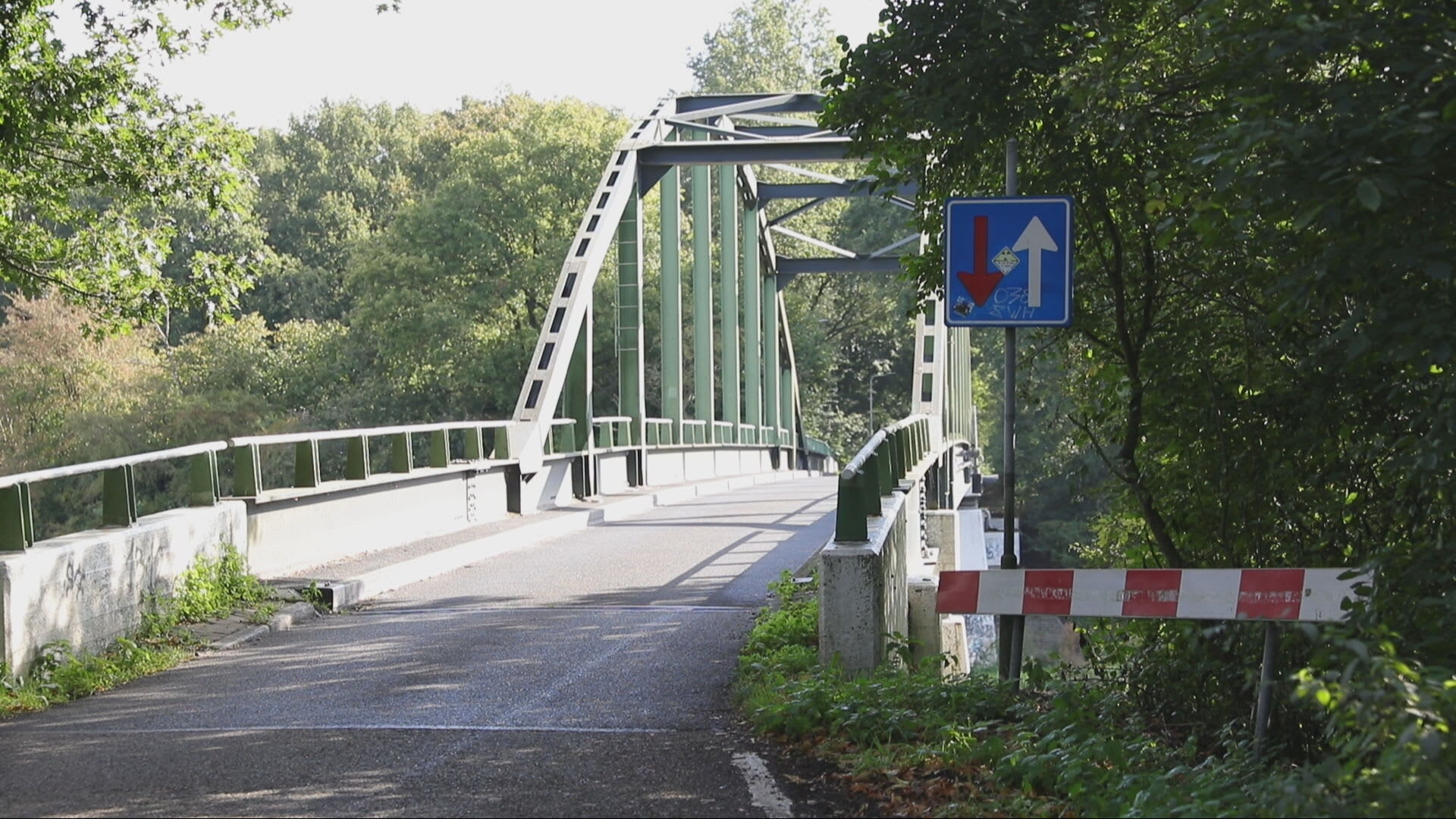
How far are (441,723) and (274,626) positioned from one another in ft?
12.3

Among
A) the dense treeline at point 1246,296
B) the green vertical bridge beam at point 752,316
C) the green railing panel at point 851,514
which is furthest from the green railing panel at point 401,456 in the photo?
the green vertical bridge beam at point 752,316

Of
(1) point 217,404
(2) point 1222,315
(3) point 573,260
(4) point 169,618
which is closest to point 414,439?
(1) point 217,404

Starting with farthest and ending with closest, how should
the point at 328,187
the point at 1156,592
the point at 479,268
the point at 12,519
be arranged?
the point at 328,187 < the point at 479,268 < the point at 12,519 < the point at 1156,592

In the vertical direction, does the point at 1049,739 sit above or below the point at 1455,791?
below

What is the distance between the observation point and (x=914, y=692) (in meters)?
6.93

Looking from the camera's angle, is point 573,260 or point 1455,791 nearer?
point 1455,791

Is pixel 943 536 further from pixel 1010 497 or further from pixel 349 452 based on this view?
pixel 1010 497

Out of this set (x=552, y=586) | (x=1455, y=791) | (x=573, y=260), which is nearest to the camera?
(x=1455, y=791)

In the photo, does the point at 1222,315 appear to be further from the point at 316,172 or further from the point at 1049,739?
the point at 316,172

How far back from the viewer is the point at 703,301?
34.0 meters

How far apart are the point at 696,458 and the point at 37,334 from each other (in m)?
22.5

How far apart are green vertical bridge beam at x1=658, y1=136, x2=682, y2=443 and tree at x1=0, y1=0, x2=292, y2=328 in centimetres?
1372

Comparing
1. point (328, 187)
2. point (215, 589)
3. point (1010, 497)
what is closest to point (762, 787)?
point (1010, 497)

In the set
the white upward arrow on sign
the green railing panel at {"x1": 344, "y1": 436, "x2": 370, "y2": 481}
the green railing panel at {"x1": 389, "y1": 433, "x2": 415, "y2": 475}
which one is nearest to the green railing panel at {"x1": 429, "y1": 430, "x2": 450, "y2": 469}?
the green railing panel at {"x1": 389, "y1": 433, "x2": 415, "y2": 475}
